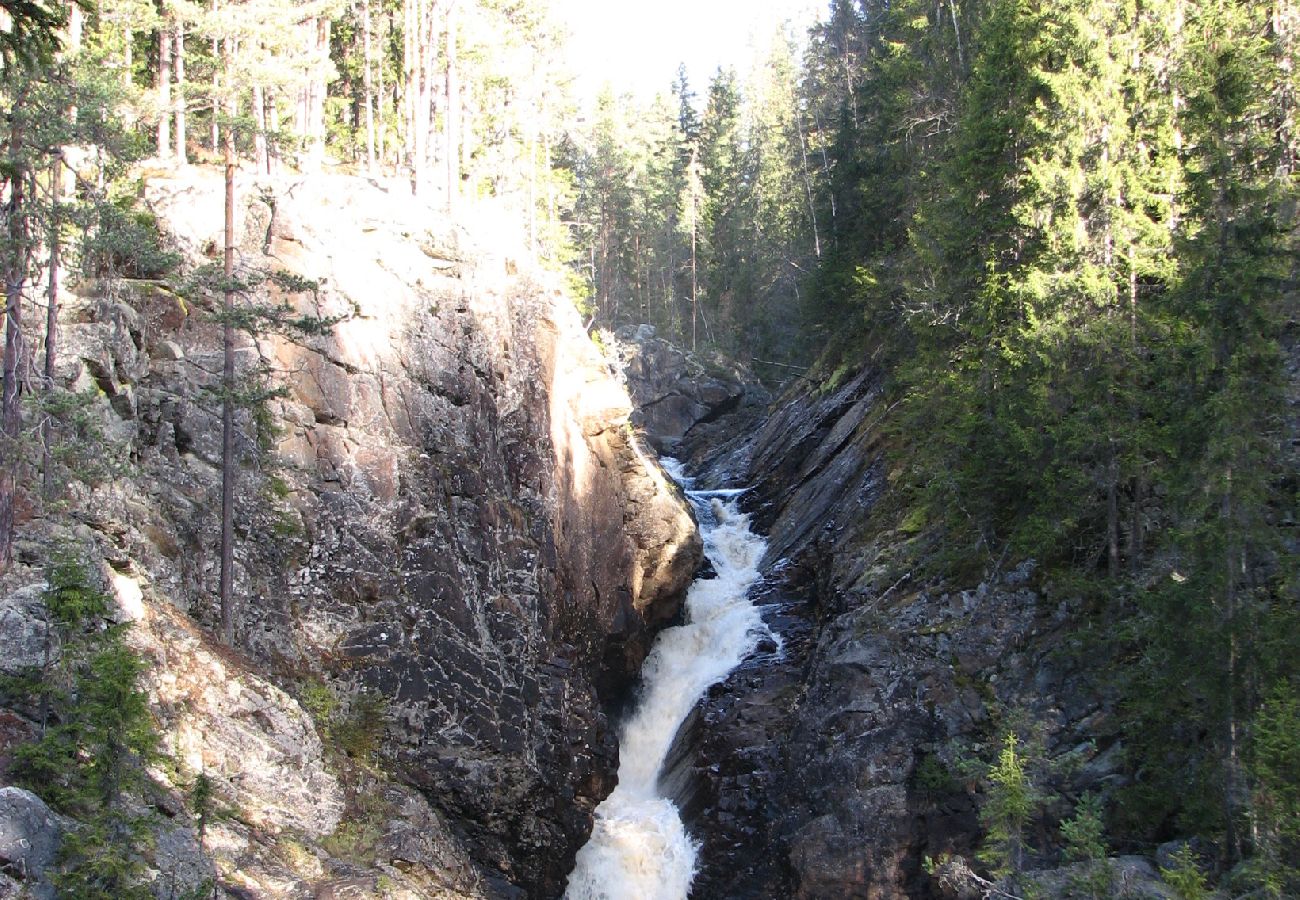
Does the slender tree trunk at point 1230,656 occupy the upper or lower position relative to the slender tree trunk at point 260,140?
lower

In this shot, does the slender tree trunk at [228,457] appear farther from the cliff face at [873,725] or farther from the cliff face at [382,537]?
the cliff face at [873,725]

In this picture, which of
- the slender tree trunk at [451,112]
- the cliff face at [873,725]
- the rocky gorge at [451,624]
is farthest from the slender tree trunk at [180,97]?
the cliff face at [873,725]

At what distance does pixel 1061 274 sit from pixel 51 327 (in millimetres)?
17875

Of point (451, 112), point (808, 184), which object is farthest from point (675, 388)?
point (451, 112)

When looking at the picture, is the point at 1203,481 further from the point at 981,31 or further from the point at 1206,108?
the point at 981,31

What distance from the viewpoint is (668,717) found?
27219 mm

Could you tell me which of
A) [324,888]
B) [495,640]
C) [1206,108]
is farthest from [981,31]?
[324,888]

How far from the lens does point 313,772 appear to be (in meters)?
16.7

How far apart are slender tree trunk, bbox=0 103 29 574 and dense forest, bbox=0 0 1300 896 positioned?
45mm

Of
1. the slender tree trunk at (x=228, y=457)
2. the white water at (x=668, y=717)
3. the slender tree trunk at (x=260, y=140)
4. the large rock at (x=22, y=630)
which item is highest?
the slender tree trunk at (x=260, y=140)

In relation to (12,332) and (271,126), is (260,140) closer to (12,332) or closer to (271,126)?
(271,126)

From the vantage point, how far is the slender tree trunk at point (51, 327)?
1366cm

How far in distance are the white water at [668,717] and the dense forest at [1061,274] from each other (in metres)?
6.54

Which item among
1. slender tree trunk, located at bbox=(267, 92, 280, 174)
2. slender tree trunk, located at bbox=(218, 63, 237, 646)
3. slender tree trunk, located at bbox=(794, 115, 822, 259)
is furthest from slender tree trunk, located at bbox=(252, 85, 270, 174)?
slender tree trunk, located at bbox=(794, 115, 822, 259)
